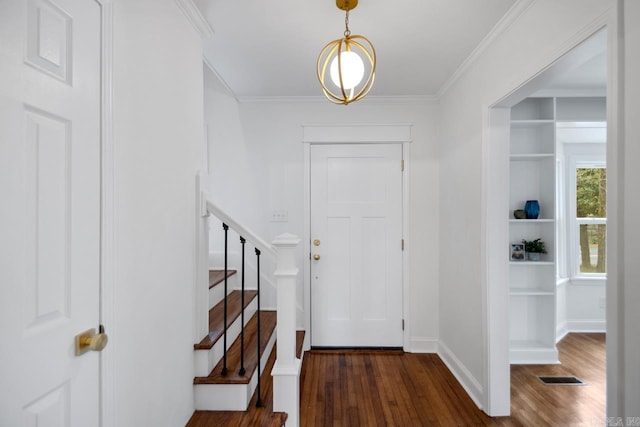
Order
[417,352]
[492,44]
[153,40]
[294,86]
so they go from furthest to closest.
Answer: [417,352]
[294,86]
[492,44]
[153,40]

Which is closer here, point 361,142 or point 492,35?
point 492,35

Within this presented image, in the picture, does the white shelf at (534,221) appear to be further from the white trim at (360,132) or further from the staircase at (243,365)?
the staircase at (243,365)

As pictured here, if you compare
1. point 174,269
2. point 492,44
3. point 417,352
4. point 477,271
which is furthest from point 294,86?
point 417,352

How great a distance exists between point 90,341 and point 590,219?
4637mm

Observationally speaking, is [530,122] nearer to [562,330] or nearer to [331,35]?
[331,35]

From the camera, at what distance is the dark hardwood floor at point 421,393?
209cm

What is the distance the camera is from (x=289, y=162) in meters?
3.14

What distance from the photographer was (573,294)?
3.62 meters

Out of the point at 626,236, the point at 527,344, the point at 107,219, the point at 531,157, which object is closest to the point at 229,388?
the point at 107,219

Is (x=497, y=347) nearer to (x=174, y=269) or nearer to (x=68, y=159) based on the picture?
(x=174, y=269)

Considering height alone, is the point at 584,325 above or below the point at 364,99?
below

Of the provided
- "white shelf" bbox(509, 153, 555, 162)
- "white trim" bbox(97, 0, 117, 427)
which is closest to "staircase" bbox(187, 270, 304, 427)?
"white trim" bbox(97, 0, 117, 427)

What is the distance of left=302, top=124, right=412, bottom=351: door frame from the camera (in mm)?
3107

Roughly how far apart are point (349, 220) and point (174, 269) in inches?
73.5
